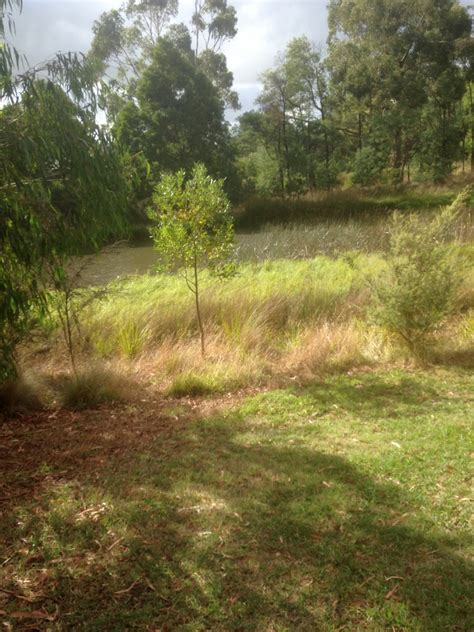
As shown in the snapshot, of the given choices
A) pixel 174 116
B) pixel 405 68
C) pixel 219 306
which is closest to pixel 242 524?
pixel 219 306

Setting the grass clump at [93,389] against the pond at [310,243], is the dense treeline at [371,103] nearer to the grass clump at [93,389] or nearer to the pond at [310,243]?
the pond at [310,243]

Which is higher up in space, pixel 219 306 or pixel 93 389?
pixel 219 306

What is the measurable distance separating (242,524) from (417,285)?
A: 4489mm

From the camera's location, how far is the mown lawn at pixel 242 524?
2188mm

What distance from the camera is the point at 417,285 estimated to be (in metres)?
6.37

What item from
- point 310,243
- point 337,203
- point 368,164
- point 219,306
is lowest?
point 219,306

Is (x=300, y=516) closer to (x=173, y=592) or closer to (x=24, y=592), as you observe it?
(x=173, y=592)

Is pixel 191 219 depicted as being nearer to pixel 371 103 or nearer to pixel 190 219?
pixel 190 219

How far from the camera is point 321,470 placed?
3.52 metres

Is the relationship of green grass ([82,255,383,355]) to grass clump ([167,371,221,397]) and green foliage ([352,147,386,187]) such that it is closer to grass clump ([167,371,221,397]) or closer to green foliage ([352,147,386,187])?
grass clump ([167,371,221,397])

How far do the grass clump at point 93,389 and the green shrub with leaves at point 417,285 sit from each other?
11.3ft

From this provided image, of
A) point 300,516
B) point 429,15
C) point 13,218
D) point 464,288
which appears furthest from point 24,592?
point 429,15

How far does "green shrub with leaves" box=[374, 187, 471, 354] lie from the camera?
6367mm

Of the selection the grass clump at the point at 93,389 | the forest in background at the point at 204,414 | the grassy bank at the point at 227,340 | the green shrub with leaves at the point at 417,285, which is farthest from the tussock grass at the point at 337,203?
the grass clump at the point at 93,389
